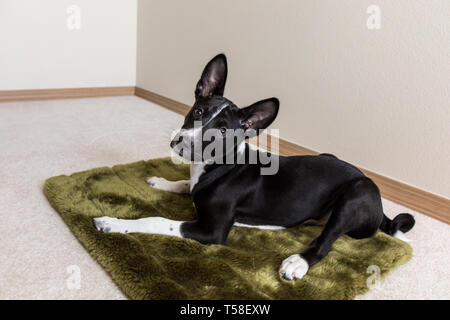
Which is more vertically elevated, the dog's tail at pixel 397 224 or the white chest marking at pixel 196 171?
the white chest marking at pixel 196 171

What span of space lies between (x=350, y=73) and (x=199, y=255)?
5.47 ft

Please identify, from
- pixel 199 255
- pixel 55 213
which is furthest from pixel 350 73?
pixel 55 213

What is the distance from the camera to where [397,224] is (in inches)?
78.9

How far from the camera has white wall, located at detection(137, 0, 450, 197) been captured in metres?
2.27

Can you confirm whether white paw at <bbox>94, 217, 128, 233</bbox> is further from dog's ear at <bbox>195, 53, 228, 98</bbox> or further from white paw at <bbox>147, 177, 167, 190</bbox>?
dog's ear at <bbox>195, 53, 228, 98</bbox>

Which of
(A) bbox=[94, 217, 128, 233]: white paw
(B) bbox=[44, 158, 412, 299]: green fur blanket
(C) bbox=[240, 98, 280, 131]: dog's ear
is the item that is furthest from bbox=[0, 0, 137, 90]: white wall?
(C) bbox=[240, 98, 280, 131]: dog's ear

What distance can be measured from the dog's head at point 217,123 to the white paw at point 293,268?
1.82 ft

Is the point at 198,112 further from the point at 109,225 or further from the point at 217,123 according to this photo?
the point at 109,225

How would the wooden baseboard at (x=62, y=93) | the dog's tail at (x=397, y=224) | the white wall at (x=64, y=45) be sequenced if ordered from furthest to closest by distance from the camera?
the wooden baseboard at (x=62, y=93)
the white wall at (x=64, y=45)
the dog's tail at (x=397, y=224)

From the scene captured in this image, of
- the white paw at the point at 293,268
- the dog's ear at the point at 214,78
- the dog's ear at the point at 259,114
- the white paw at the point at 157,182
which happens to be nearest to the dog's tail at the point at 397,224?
the white paw at the point at 293,268

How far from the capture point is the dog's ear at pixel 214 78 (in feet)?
5.99

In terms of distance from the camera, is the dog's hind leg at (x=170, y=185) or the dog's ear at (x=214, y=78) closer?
the dog's ear at (x=214, y=78)

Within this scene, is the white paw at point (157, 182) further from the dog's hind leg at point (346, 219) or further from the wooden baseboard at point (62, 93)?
the wooden baseboard at point (62, 93)
